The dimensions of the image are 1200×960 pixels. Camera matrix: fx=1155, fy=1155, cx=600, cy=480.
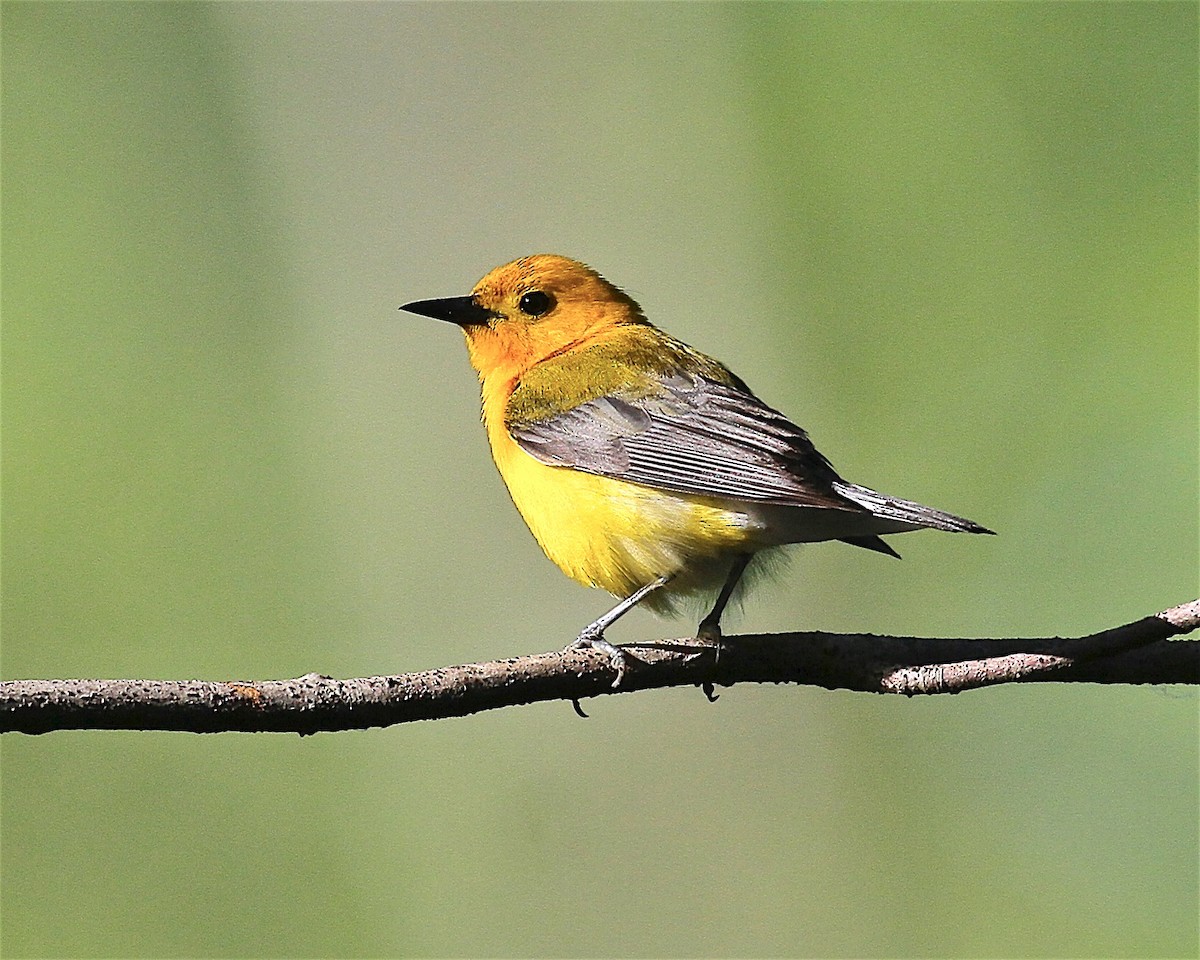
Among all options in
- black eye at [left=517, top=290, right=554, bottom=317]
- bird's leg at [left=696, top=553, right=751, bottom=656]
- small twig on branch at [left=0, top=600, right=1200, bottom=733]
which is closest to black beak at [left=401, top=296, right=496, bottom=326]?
black eye at [left=517, top=290, right=554, bottom=317]

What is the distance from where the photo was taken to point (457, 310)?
16.3ft

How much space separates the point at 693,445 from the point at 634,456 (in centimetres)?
21

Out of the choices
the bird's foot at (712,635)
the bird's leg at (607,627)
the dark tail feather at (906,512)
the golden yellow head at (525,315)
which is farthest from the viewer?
the golden yellow head at (525,315)

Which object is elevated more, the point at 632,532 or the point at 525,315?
the point at 525,315

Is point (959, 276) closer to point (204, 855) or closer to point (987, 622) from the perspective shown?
point (987, 622)

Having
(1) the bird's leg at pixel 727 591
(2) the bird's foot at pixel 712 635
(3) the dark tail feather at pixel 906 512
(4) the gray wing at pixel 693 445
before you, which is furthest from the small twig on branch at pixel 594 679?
(1) the bird's leg at pixel 727 591

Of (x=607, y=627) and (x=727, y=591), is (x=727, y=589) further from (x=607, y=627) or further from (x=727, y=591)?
(x=607, y=627)

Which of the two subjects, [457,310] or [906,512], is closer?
[906,512]

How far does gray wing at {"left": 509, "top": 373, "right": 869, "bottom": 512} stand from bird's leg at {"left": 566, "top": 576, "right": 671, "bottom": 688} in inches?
16.0

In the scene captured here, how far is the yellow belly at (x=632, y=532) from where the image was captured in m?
3.85

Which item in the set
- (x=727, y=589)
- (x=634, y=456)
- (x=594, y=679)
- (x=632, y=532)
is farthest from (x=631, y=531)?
(x=594, y=679)

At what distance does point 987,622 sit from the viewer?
27.6 feet

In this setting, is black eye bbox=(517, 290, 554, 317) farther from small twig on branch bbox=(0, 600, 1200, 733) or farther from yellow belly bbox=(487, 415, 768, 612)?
small twig on branch bbox=(0, 600, 1200, 733)

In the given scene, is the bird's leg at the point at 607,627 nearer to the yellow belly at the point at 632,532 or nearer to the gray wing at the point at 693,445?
the yellow belly at the point at 632,532
